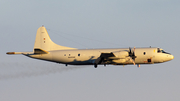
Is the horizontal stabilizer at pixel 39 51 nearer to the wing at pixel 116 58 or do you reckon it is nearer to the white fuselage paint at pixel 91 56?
the white fuselage paint at pixel 91 56

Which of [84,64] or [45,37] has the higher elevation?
[45,37]

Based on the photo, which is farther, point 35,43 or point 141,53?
point 35,43

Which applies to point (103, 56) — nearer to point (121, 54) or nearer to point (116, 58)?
point (116, 58)

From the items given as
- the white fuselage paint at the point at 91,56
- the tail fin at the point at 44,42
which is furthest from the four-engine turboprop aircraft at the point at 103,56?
the tail fin at the point at 44,42

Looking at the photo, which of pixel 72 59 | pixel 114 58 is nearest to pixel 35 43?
pixel 72 59

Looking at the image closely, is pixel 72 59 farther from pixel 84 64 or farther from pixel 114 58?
pixel 114 58

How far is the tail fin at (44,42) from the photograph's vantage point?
4562cm

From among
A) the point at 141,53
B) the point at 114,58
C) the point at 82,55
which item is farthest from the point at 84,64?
the point at 141,53

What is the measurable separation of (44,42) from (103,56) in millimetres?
8457

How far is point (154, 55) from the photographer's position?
42.8 meters

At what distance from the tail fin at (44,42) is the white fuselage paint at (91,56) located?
1623 millimetres

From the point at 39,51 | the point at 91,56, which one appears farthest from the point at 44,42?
the point at 91,56

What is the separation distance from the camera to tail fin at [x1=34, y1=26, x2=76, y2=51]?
45625 millimetres

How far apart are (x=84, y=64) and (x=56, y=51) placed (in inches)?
150
